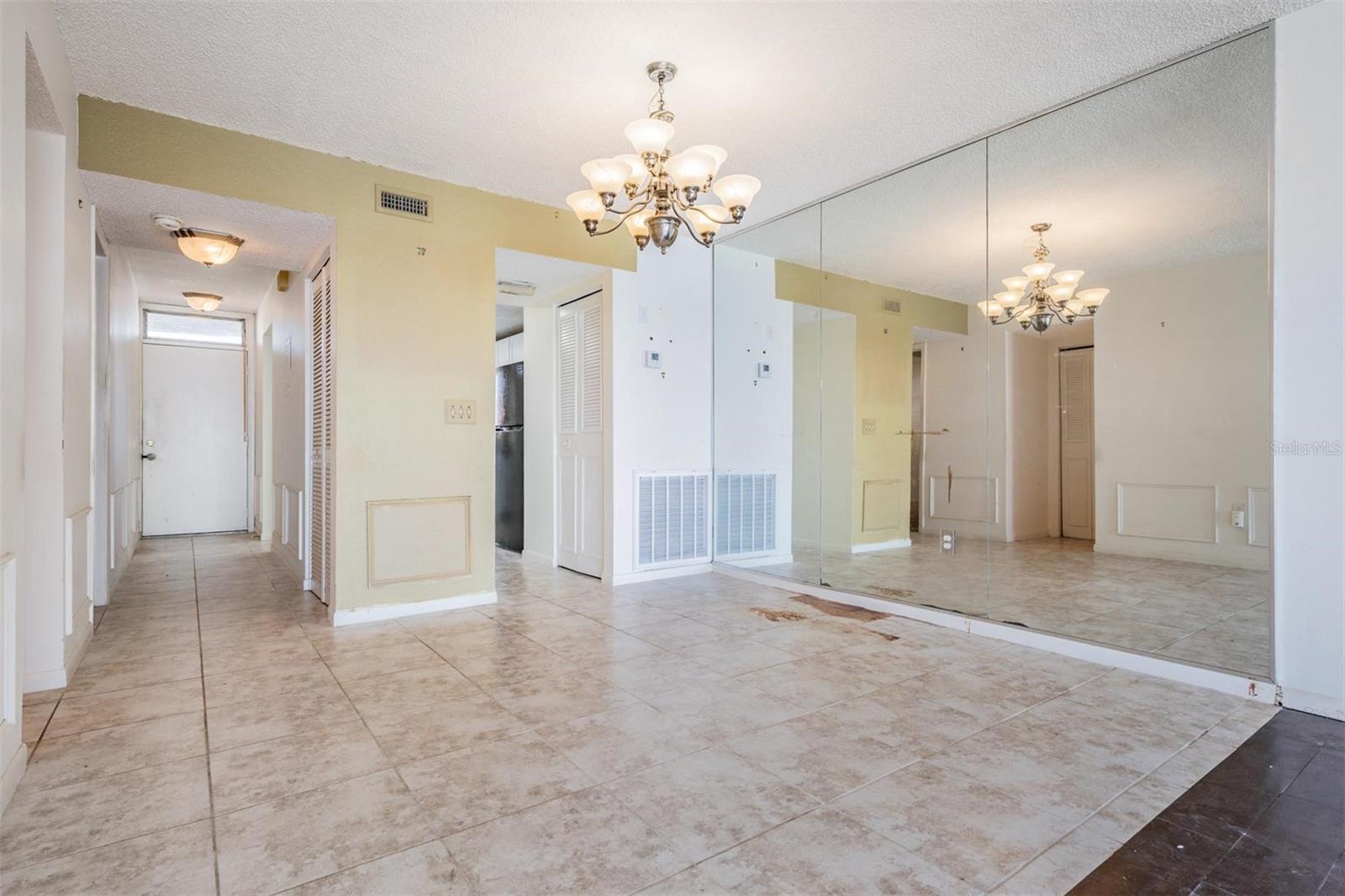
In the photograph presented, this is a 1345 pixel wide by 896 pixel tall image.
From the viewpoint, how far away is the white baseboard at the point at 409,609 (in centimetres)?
403

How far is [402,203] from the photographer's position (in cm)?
424

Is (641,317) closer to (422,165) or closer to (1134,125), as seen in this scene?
(422,165)

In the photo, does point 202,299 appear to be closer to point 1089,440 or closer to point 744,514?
point 744,514

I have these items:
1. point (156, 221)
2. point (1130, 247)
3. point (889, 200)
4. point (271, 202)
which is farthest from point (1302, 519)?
point (156, 221)

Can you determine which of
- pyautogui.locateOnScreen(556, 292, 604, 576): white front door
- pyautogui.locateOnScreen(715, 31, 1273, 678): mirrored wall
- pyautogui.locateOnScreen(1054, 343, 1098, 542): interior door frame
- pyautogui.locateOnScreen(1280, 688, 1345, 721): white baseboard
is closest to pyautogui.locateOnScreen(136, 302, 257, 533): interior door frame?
pyautogui.locateOnScreen(556, 292, 604, 576): white front door

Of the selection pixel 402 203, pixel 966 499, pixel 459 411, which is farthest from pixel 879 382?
pixel 402 203

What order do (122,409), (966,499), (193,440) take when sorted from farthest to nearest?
(193,440), (122,409), (966,499)

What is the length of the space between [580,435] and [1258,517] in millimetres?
4351

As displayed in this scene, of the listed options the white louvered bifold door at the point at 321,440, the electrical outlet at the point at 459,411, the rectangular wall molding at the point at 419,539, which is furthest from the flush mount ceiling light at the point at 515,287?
the rectangular wall molding at the point at 419,539

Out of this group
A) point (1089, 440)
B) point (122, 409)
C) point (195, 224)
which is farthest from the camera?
point (122, 409)

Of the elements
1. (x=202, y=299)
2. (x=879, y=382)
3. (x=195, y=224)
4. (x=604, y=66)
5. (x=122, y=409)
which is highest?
(x=604, y=66)

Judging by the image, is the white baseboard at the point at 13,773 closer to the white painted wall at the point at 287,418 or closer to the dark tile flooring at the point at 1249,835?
the dark tile flooring at the point at 1249,835

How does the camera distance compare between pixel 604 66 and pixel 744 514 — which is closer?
pixel 604 66

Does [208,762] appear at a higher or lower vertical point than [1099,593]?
lower
